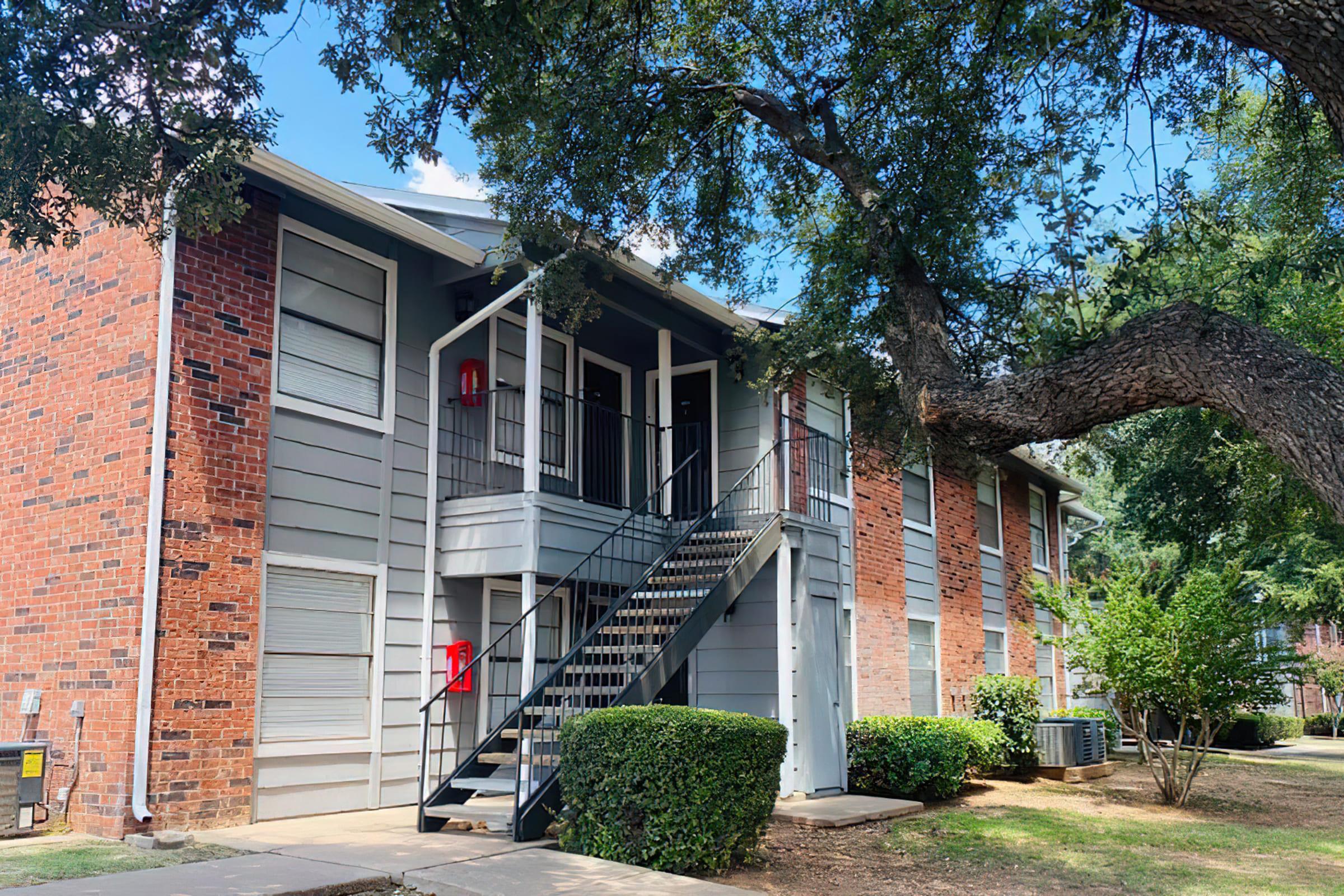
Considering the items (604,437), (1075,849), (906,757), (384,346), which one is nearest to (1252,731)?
(906,757)

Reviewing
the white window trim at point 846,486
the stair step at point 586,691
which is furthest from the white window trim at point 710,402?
the stair step at point 586,691

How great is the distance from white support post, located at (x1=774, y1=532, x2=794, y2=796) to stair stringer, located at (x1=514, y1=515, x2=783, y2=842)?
0.15 metres

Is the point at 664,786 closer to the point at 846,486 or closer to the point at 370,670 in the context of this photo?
the point at 370,670

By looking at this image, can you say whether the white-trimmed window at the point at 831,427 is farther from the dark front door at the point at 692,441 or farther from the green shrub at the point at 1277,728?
the green shrub at the point at 1277,728

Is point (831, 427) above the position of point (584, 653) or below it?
above

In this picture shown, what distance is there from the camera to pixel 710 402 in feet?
46.7

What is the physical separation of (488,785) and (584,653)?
170 centimetres

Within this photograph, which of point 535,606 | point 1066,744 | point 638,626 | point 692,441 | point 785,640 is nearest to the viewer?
point 535,606

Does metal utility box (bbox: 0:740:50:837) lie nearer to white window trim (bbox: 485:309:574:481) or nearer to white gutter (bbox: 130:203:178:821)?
white gutter (bbox: 130:203:178:821)

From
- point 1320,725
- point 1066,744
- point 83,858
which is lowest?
point 1320,725

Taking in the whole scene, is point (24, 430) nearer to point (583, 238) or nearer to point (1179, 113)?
point (583, 238)

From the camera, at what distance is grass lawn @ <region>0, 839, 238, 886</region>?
6660 mm

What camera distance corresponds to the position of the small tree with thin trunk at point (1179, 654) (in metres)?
12.5

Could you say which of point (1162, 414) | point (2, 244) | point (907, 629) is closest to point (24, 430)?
point (2, 244)
